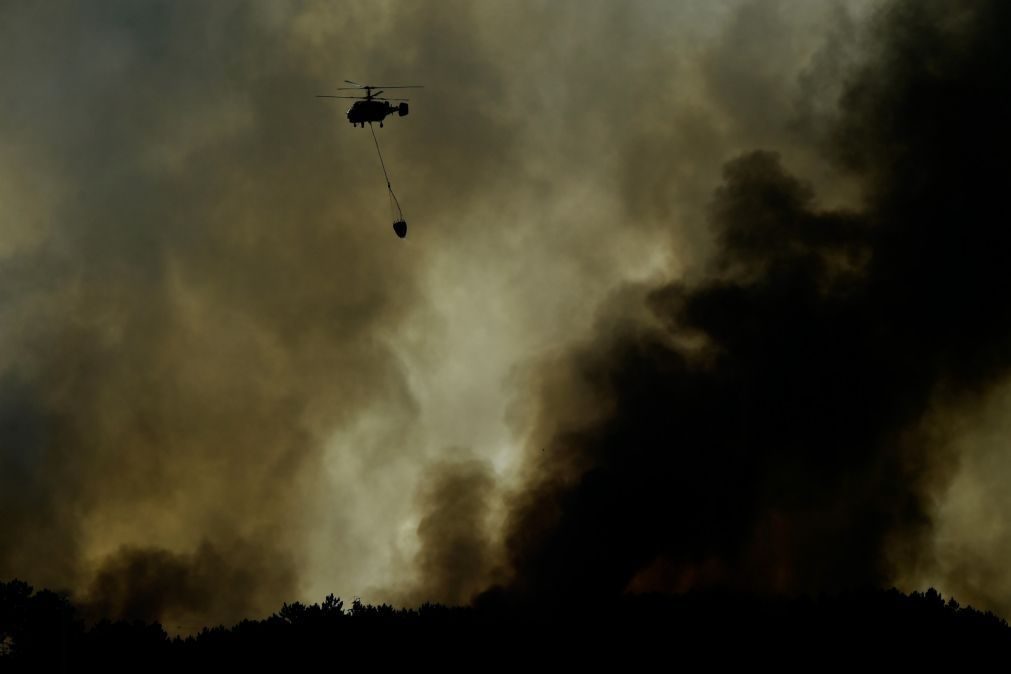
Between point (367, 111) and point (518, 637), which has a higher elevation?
point (367, 111)

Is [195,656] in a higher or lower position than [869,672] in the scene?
higher

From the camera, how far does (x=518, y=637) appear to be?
7750cm

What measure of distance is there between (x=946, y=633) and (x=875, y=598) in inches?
233

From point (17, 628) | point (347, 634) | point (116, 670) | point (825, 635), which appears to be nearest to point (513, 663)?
point (347, 634)

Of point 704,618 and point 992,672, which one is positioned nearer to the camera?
point 992,672

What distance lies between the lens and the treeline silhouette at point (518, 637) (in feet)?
249

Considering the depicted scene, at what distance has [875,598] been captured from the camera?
269 ft

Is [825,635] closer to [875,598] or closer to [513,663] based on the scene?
[875,598]

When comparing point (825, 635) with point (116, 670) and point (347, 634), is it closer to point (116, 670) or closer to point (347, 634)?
point (347, 634)

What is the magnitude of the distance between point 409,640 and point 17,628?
32476mm

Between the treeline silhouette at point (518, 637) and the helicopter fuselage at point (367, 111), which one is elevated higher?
the helicopter fuselage at point (367, 111)

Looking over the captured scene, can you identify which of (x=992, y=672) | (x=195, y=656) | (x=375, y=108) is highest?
(x=375, y=108)

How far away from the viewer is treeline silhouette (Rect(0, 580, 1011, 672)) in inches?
2985

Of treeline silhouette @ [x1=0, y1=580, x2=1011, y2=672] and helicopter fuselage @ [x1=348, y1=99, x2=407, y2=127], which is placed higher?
helicopter fuselage @ [x1=348, y1=99, x2=407, y2=127]
